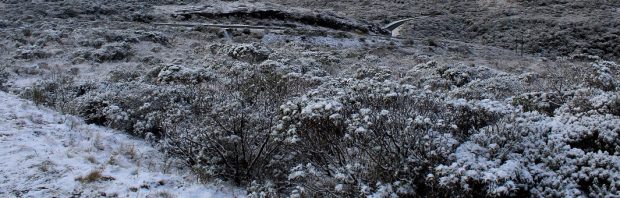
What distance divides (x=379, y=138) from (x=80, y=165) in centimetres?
449

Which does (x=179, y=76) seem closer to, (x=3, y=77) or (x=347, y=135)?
(x=3, y=77)

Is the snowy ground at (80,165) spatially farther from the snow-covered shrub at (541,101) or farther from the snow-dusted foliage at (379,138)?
the snow-covered shrub at (541,101)

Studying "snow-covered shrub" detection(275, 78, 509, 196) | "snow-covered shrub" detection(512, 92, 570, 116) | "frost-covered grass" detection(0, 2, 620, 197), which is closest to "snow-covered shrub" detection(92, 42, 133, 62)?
"frost-covered grass" detection(0, 2, 620, 197)

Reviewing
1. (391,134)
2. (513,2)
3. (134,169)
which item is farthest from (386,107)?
(513,2)

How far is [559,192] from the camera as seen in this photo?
4.80 m

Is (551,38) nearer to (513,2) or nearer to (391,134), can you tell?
(513,2)

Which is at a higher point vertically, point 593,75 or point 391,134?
point 391,134

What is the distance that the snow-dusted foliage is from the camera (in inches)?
198

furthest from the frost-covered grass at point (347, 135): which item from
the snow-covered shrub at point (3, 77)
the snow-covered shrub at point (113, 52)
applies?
the snow-covered shrub at point (113, 52)

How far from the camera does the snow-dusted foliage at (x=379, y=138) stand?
5020mm

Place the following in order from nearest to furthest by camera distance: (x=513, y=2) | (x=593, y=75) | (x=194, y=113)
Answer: (x=194, y=113) < (x=593, y=75) < (x=513, y=2)

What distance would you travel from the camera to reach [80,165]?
690cm

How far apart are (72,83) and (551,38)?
113ft

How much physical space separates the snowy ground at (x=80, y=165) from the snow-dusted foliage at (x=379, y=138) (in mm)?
422
